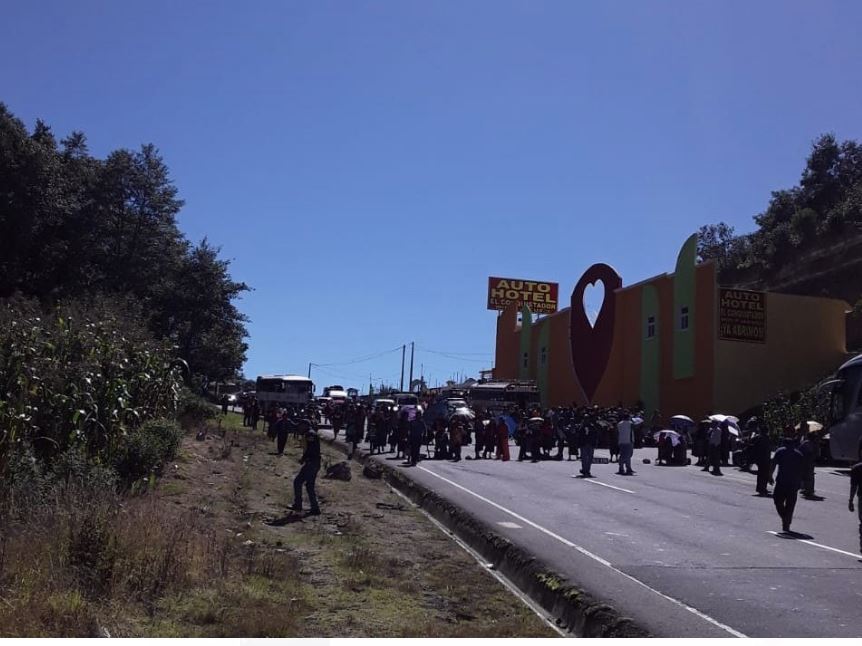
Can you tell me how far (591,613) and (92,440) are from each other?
9934 mm

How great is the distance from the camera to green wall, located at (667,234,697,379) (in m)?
39.6

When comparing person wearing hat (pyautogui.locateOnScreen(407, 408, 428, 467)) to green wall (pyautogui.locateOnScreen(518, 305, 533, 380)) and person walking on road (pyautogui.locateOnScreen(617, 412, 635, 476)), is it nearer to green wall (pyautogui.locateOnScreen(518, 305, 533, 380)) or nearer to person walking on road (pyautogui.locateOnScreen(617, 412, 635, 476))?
person walking on road (pyautogui.locateOnScreen(617, 412, 635, 476))

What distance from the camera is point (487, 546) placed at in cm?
1258

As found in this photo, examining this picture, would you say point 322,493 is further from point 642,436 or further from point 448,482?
point 642,436

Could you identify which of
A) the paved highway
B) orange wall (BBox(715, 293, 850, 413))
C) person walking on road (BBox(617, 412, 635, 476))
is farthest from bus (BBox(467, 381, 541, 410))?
the paved highway

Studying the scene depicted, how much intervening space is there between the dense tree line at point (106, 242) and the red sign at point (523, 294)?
120 feet

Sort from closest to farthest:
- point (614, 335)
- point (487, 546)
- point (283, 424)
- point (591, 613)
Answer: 1. point (591, 613)
2. point (487, 546)
3. point (283, 424)
4. point (614, 335)

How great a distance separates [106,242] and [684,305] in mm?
27521

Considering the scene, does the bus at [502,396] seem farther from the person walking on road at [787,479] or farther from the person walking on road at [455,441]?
the person walking on road at [787,479]

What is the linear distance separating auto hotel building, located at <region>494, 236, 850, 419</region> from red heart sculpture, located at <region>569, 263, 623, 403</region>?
6 cm

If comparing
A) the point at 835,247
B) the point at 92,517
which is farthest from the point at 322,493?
the point at 835,247

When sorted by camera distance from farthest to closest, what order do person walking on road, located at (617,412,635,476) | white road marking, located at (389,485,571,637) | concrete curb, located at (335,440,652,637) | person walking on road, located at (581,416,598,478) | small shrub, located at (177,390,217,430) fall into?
small shrub, located at (177,390,217,430) < person walking on road, located at (617,412,635,476) < person walking on road, located at (581,416,598,478) < white road marking, located at (389,485,571,637) < concrete curb, located at (335,440,652,637)

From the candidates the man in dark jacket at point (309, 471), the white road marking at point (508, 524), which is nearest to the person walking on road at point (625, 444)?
the white road marking at point (508, 524)

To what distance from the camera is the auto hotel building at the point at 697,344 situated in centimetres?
3816
